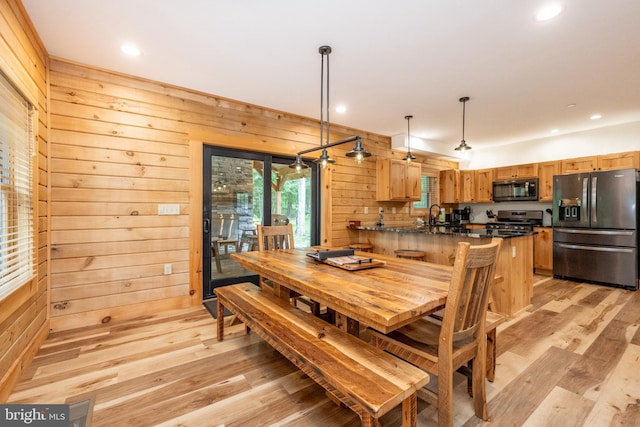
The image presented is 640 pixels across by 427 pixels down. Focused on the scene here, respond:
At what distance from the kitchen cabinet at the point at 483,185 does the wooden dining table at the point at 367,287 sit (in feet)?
15.9

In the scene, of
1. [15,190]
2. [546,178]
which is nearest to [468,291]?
[15,190]

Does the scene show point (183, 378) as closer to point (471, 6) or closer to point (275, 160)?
point (275, 160)

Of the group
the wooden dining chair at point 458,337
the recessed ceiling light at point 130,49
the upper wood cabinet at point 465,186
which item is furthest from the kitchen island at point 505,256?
the recessed ceiling light at point 130,49

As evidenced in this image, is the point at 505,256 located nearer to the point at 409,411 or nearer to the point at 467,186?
the point at 409,411

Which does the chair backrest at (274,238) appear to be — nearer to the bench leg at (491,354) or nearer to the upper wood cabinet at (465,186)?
the bench leg at (491,354)

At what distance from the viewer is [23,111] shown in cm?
206

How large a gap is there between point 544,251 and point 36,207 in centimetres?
Result: 677

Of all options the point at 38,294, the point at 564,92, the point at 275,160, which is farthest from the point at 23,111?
the point at 564,92

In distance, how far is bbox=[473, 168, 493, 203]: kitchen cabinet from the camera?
20.1 feet

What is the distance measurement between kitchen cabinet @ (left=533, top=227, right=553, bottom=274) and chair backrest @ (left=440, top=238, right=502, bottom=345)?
14.6 feet

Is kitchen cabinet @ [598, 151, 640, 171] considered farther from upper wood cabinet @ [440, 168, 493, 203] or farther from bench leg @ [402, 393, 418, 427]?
bench leg @ [402, 393, 418, 427]

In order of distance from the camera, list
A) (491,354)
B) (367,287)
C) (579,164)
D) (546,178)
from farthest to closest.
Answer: (546,178)
(579,164)
(491,354)
(367,287)

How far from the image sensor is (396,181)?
5.16 m

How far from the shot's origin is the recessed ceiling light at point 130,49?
2.46m
